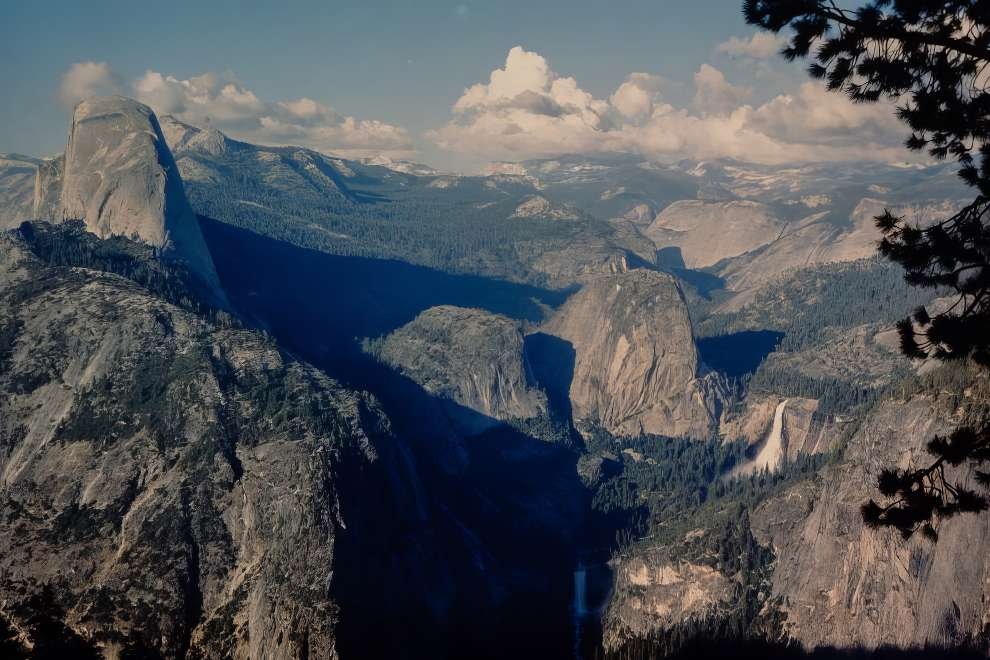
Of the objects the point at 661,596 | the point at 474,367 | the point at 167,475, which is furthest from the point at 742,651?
the point at 474,367

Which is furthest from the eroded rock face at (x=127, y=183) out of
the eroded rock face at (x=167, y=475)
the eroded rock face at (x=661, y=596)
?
the eroded rock face at (x=661, y=596)

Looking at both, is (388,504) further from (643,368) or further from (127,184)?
(127,184)

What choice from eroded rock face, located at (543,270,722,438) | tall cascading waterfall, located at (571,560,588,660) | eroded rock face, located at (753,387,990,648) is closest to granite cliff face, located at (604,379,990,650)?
eroded rock face, located at (753,387,990,648)

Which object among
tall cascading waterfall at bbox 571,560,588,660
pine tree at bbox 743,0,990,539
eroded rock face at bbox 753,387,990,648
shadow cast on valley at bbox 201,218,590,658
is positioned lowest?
tall cascading waterfall at bbox 571,560,588,660

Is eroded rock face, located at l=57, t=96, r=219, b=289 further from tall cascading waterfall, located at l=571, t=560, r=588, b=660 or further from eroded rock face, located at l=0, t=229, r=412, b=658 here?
tall cascading waterfall, located at l=571, t=560, r=588, b=660

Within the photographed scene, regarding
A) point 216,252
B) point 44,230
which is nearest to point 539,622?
point 44,230

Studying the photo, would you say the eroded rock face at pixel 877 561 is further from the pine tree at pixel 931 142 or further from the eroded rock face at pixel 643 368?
the eroded rock face at pixel 643 368
